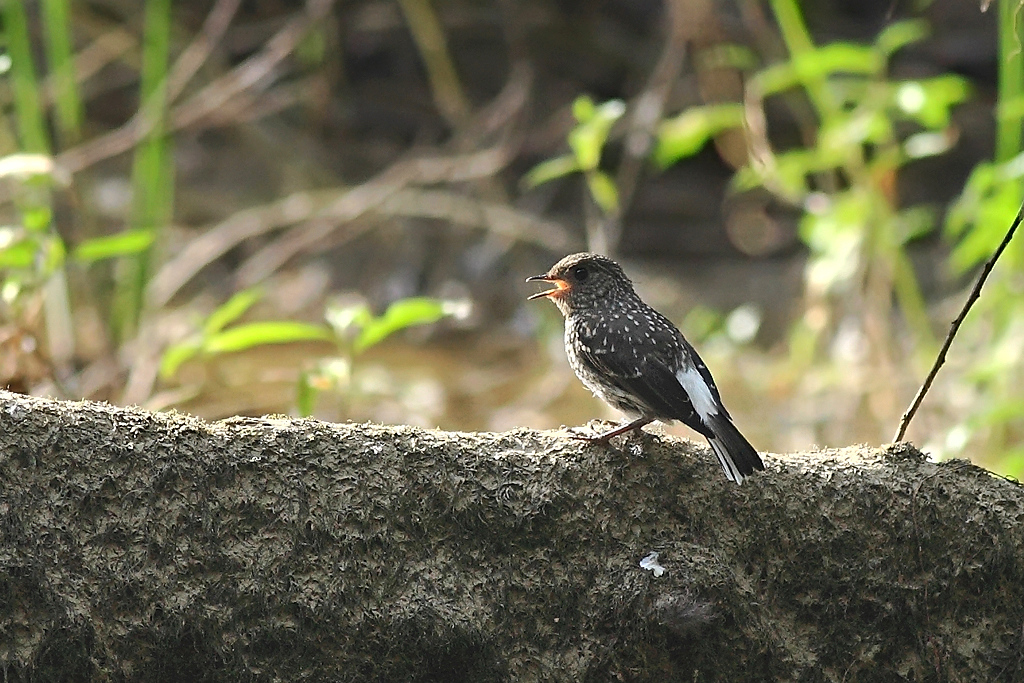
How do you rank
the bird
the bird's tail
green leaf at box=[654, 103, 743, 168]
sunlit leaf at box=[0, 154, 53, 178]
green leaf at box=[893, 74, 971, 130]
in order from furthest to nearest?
green leaf at box=[654, 103, 743, 168], green leaf at box=[893, 74, 971, 130], sunlit leaf at box=[0, 154, 53, 178], the bird, the bird's tail

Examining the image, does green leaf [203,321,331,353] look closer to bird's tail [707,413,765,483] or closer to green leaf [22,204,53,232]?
green leaf [22,204,53,232]

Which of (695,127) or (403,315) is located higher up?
(695,127)

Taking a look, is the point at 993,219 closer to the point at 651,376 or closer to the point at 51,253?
the point at 651,376

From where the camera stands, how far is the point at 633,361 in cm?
315

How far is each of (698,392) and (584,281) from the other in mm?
726

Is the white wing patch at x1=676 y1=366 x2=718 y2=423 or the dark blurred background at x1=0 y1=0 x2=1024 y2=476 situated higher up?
the dark blurred background at x1=0 y1=0 x2=1024 y2=476

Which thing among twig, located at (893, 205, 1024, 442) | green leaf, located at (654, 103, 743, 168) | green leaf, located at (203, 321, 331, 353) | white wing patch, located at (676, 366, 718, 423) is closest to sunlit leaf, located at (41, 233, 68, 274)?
green leaf, located at (203, 321, 331, 353)

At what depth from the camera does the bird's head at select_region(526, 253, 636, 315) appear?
366 centimetres

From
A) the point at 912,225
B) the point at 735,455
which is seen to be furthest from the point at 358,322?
the point at 912,225

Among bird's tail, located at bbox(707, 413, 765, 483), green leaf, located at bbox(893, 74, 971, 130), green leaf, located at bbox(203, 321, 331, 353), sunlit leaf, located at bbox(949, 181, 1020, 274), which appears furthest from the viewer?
green leaf, located at bbox(893, 74, 971, 130)

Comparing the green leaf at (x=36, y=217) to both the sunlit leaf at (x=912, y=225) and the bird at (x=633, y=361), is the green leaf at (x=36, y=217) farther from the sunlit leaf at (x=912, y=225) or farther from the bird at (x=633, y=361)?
the sunlit leaf at (x=912, y=225)

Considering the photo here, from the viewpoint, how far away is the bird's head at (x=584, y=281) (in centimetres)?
366

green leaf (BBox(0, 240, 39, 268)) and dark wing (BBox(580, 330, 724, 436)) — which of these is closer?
dark wing (BBox(580, 330, 724, 436))

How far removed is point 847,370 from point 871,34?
3.25m
